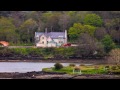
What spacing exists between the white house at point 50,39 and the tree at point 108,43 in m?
0.70

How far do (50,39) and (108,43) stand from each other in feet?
3.29

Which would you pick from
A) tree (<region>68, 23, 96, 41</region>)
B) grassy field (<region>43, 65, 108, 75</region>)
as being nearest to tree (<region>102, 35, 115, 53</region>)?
tree (<region>68, 23, 96, 41</region>)

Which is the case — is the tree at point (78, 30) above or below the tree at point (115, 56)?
above

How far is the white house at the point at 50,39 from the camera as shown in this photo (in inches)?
219

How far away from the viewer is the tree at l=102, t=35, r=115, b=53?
5680 mm

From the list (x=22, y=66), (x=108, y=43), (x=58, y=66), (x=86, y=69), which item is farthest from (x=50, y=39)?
(x=108, y=43)

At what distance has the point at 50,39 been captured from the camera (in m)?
5.63

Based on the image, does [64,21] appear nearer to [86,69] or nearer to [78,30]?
[78,30]

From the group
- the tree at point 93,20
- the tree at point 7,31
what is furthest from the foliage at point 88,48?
the tree at point 7,31

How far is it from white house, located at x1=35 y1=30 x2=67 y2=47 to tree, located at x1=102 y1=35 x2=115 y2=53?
705mm

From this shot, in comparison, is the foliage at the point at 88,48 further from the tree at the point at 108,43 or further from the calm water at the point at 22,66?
the calm water at the point at 22,66

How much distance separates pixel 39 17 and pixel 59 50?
0.68m
